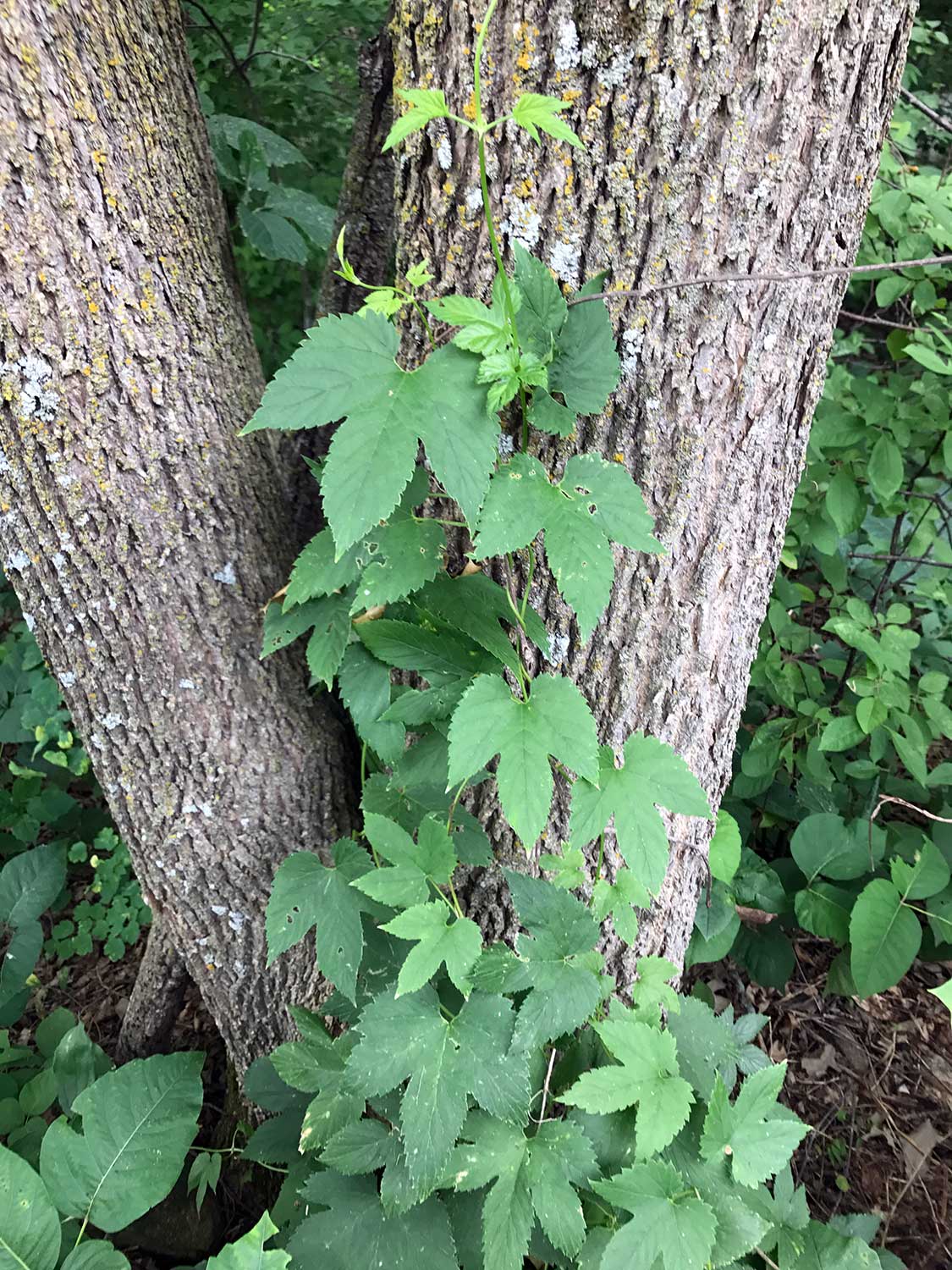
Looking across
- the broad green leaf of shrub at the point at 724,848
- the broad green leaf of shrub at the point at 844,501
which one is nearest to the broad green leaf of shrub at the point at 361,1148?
the broad green leaf of shrub at the point at 724,848

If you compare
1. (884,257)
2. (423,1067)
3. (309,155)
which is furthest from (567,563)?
(309,155)

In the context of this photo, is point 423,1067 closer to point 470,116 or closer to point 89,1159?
point 89,1159

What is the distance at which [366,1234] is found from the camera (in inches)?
43.8

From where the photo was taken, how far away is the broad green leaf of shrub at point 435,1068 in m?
0.95

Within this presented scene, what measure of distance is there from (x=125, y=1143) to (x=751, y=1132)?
1.12m

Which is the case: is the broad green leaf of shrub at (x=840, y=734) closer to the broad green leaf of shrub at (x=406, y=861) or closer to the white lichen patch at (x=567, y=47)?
the broad green leaf of shrub at (x=406, y=861)

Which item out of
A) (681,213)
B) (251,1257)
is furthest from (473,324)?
(251,1257)

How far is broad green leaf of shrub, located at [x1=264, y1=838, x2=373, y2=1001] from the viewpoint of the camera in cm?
114

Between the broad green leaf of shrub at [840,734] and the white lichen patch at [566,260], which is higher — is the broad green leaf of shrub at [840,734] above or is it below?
below

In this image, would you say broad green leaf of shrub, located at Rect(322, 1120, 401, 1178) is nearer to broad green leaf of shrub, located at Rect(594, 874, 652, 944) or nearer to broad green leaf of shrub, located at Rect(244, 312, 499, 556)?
broad green leaf of shrub, located at Rect(594, 874, 652, 944)

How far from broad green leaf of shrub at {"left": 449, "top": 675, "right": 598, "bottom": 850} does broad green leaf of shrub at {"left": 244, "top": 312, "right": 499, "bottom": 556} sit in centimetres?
25

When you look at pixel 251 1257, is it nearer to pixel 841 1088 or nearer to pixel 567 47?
pixel 567 47

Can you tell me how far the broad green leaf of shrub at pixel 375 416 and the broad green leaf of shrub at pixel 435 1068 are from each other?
0.68m

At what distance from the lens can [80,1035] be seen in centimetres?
184
